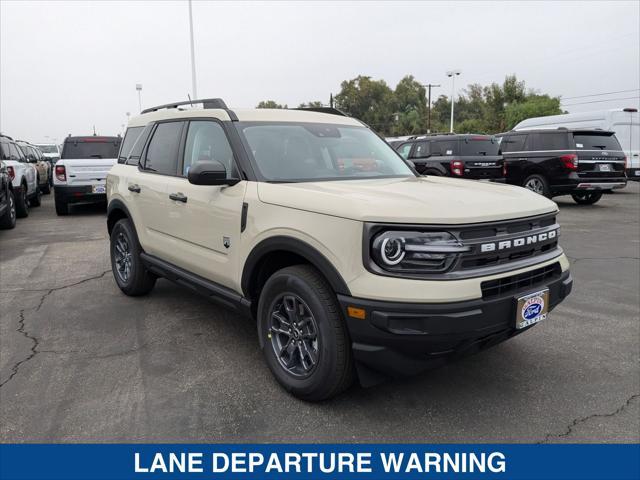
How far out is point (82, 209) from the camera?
1392 cm

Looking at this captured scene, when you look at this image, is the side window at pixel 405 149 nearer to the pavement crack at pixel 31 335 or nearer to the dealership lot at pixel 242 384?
the dealership lot at pixel 242 384

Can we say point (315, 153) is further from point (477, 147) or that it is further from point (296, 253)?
point (477, 147)

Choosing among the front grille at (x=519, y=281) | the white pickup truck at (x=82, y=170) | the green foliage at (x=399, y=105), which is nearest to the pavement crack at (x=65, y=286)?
the front grille at (x=519, y=281)

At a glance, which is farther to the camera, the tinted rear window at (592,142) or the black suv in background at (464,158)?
the black suv in background at (464,158)

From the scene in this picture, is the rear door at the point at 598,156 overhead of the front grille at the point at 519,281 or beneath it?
overhead

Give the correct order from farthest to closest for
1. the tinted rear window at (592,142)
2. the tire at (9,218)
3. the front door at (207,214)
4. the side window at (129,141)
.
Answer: the tinted rear window at (592,142) < the tire at (9,218) < the side window at (129,141) < the front door at (207,214)

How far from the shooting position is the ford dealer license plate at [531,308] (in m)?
2.85

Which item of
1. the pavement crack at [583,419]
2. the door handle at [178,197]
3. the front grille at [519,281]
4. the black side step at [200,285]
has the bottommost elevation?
the pavement crack at [583,419]

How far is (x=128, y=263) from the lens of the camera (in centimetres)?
541

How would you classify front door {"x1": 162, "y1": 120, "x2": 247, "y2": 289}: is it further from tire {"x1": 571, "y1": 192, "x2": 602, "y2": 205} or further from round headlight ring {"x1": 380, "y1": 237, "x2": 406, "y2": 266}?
tire {"x1": 571, "y1": 192, "x2": 602, "y2": 205}

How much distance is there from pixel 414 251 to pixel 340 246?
40cm

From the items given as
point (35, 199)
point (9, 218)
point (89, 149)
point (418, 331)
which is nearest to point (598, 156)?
point (418, 331)

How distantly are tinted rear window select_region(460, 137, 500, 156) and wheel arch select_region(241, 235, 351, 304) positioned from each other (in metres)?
10.5

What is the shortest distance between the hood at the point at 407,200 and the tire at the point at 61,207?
10.2 m
